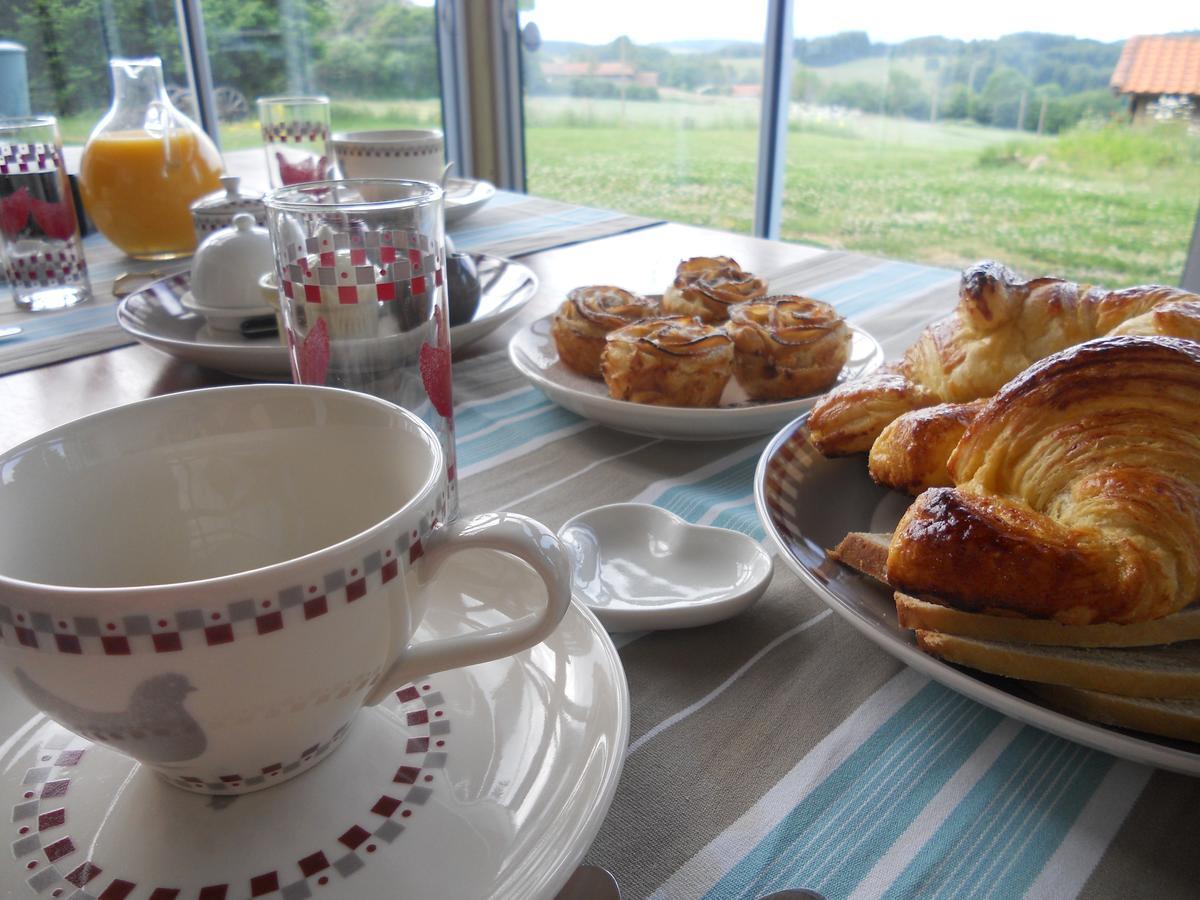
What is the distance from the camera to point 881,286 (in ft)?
4.11

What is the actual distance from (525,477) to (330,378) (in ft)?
0.58

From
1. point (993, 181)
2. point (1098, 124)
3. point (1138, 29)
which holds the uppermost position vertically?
point (1138, 29)

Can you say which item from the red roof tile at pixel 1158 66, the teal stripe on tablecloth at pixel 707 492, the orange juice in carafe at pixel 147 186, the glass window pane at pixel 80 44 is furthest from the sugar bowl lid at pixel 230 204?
the red roof tile at pixel 1158 66

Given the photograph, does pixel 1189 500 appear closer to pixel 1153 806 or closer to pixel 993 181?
pixel 1153 806

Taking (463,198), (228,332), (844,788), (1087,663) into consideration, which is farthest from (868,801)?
(463,198)

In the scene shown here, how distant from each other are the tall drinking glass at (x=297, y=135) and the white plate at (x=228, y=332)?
43 centimetres

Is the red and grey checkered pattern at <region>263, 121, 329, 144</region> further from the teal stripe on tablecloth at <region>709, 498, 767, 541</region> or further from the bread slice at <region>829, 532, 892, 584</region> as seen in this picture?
the bread slice at <region>829, 532, 892, 584</region>

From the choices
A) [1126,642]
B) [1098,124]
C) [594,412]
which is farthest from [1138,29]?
[1126,642]

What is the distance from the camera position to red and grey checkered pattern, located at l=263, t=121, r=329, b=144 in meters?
1.42

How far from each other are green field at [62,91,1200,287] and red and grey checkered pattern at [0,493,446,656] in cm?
356

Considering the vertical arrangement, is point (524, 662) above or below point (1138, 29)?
below

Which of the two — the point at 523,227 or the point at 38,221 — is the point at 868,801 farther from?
Result: the point at 523,227

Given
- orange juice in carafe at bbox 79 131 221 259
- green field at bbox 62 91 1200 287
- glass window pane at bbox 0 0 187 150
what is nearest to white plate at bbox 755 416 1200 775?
orange juice in carafe at bbox 79 131 221 259

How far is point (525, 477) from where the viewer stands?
722 mm
